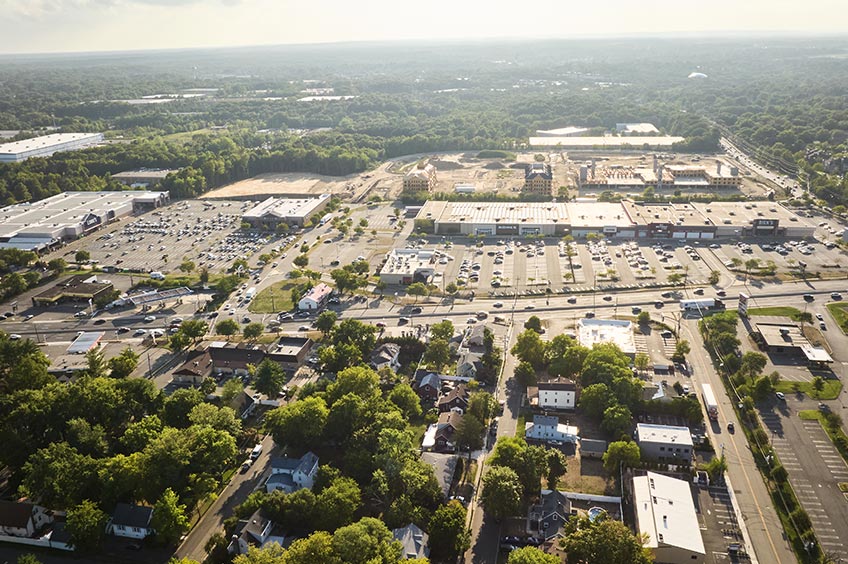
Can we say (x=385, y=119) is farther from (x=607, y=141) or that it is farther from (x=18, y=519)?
(x=18, y=519)

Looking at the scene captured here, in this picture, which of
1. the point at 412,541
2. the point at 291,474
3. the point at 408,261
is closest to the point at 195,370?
the point at 291,474

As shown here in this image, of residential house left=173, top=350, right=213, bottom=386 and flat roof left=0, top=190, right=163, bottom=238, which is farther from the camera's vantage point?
flat roof left=0, top=190, right=163, bottom=238

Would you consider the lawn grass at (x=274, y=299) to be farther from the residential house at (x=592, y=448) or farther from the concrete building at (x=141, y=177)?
the concrete building at (x=141, y=177)

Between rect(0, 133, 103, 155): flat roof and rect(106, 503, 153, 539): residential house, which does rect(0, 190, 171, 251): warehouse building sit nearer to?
rect(0, 133, 103, 155): flat roof

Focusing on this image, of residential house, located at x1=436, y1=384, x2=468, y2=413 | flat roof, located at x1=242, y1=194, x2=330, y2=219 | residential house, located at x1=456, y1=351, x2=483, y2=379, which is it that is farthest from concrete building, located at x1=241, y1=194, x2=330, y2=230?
residential house, located at x1=436, y1=384, x2=468, y2=413

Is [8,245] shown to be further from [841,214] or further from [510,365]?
[841,214]

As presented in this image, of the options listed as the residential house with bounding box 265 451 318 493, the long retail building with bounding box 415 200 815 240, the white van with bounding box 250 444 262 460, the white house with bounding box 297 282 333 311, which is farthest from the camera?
the long retail building with bounding box 415 200 815 240
